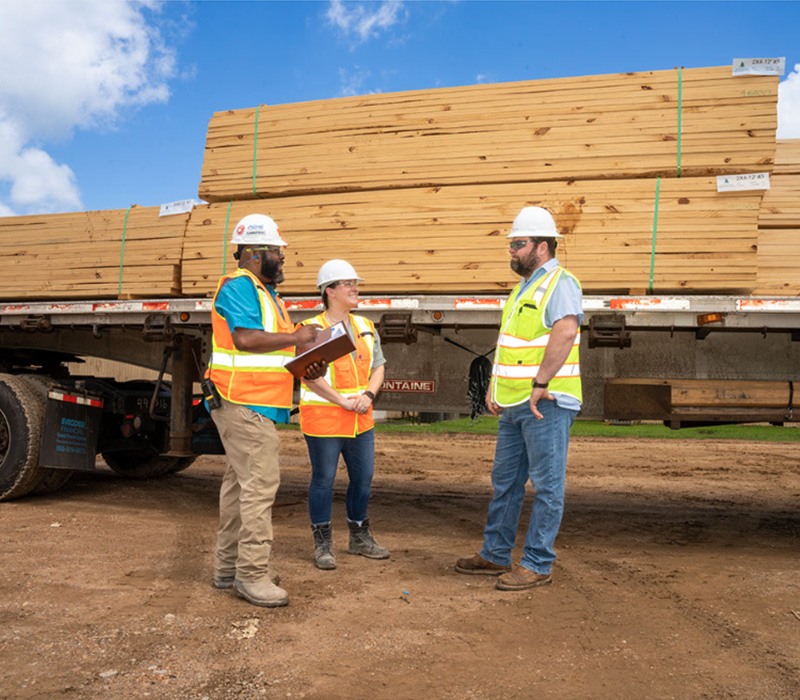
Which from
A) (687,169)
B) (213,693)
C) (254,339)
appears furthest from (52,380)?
(687,169)

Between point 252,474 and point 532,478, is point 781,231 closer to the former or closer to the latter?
point 532,478

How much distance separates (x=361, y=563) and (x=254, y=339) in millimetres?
1886

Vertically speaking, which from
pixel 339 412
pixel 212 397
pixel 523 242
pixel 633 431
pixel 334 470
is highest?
pixel 523 242

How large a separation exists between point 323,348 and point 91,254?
386cm

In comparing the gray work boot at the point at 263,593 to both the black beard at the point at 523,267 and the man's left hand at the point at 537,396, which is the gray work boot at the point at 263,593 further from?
the black beard at the point at 523,267

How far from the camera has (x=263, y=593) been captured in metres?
4.05

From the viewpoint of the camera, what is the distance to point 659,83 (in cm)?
550

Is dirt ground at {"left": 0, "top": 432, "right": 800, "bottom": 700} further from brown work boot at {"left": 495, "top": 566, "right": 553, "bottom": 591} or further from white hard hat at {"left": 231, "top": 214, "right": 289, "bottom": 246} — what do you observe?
white hard hat at {"left": 231, "top": 214, "right": 289, "bottom": 246}

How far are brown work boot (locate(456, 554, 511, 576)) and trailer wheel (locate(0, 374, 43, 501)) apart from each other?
13.8 feet

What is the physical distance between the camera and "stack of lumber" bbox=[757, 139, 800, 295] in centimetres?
543

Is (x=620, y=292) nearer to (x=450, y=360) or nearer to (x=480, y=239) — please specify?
(x=480, y=239)

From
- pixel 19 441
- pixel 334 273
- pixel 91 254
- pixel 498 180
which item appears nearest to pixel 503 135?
pixel 498 180

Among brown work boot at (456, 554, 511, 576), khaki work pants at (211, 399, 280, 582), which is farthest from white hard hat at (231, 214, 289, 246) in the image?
brown work boot at (456, 554, 511, 576)

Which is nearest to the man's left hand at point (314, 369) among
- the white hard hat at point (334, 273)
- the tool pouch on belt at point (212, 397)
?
the tool pouch on belt at point (212, 397)
